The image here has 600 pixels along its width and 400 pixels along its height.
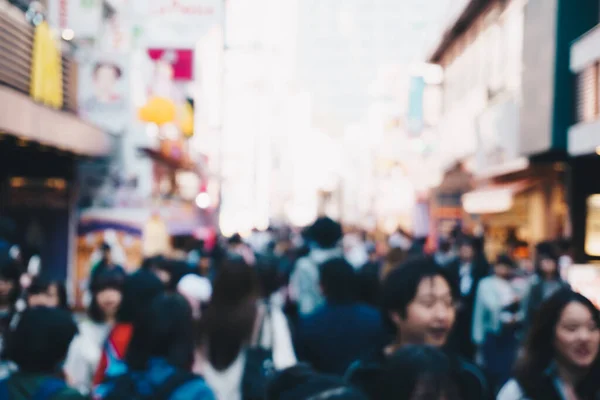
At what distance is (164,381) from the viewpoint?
157 inches

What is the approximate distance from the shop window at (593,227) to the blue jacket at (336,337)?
39.8ft

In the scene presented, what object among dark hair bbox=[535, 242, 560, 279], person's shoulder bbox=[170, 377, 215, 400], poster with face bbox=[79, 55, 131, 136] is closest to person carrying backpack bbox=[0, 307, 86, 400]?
person's shoulder bbox=[170, 377, 215, 400]

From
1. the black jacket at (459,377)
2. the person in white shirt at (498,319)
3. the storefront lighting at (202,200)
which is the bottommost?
the person in white shirt at (498,319)

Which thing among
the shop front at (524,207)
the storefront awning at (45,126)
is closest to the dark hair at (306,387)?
the storefront awning at (45,126)

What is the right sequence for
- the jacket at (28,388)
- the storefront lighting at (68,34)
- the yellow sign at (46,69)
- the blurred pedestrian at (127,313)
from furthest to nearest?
the storefront lighting at (68,34) → the yellow sign at (46,69) → the blurred pedestrian at (127,313) → the jacket at (28,388)

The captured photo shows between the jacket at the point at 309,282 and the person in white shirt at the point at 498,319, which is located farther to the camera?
the person in white shirt at the point at 498,319

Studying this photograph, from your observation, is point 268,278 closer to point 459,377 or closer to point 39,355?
point 39,355

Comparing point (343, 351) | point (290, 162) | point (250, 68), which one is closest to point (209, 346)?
point (343, 351)

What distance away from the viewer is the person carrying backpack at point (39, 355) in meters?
3.82

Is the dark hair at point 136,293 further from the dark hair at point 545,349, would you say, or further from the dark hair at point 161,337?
the dark hair at point 545,349

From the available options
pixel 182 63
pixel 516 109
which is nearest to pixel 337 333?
pixel 516 109

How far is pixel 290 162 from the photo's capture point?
156 meters

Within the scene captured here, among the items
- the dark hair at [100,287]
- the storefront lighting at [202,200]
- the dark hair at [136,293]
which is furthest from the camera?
the storefront lighting at [202,200]

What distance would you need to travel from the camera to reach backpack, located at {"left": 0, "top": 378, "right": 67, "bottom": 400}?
12.5 feet
